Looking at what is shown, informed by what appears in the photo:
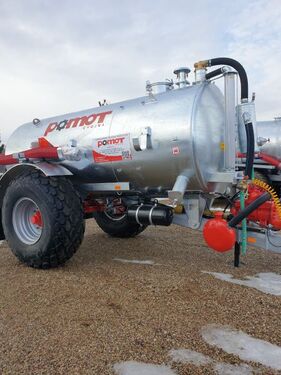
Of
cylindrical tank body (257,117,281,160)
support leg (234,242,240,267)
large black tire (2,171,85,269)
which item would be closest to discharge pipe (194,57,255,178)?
support leg (234,242,240,267)

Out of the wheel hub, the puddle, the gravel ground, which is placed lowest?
the puddle

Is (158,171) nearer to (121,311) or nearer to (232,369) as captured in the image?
(121,311)

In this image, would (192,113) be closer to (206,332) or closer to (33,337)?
(206,332)

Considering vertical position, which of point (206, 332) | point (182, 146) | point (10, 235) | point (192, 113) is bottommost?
point (206, 332)

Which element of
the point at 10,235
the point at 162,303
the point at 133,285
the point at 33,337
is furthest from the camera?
the point at 10,235

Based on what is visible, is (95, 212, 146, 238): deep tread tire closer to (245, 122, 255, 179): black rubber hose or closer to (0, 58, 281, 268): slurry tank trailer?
(0, 58, 281, 268): slurry tank trailer

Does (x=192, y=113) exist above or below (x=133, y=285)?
above

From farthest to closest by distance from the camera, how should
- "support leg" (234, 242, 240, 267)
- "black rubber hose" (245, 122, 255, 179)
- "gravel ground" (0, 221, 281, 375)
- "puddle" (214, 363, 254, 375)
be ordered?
1. "support leg" (234, 242, 240, 267)
2. "black rubber hose" (245, 122, 255, 179)
3. "gravel ground" (0, 221, 281, 375)
4. "puddle" (214, 363, 254, 375)

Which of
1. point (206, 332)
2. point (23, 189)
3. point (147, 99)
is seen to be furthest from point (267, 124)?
point (206, 332)

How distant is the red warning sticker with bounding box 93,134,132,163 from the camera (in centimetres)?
409

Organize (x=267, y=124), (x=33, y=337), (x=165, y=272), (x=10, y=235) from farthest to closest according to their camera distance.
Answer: (x=267, y=124)
(x=10, y=235)
(x=165, y=272)
(x=33, y=337)

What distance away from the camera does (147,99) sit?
420 centimetres

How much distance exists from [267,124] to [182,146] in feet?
20.3

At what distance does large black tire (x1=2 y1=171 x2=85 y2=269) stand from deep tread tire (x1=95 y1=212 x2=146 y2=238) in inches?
59.8
